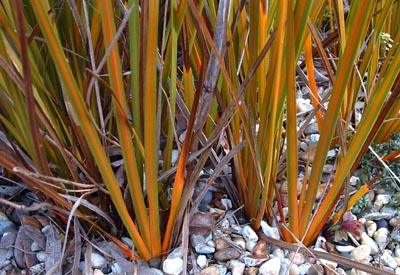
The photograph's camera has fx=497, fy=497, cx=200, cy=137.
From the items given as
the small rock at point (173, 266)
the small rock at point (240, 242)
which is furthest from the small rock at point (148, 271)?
the small rock at point (240, 242)

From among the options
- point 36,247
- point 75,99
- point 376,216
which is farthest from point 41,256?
point 376,216

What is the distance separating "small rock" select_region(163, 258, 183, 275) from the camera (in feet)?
2.43

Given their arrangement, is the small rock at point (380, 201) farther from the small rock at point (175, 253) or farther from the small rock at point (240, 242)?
the small rock at point (175, 253)

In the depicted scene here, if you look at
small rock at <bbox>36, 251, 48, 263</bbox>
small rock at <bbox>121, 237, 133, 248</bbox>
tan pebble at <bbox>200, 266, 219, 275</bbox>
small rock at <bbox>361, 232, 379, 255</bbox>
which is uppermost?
small rock at <bbox>121, 237, 133, 248</bbox>

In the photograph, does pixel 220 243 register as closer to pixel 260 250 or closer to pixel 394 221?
pixel 260 250

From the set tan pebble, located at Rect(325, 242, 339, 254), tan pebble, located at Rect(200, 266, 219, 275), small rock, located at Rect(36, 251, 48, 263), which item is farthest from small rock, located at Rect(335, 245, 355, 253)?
small rock, located at Rect(36, 251, 48, 263)

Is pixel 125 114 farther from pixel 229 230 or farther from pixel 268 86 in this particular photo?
pixel 229 230

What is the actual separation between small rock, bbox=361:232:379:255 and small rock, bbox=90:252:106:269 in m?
0.43

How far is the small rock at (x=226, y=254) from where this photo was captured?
0.78 meters

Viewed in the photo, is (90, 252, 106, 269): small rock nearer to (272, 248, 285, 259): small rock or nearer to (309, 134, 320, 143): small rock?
(272, 248, 285, 259): small rock

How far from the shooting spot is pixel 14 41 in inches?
23.3

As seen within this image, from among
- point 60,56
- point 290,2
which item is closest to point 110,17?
point 60,56

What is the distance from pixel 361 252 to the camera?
2.68 ft

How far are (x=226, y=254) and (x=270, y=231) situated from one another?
0.08 m
